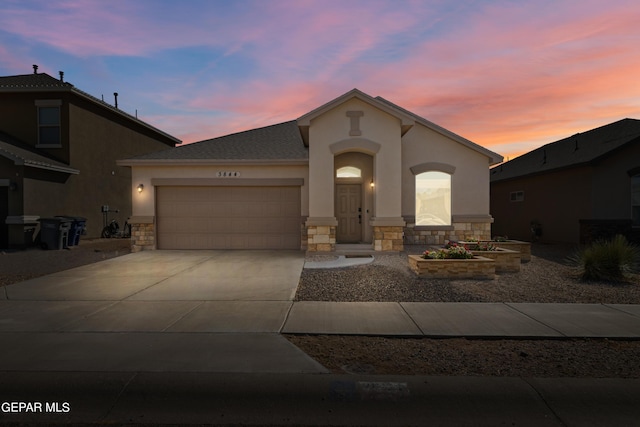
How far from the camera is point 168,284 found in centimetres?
844

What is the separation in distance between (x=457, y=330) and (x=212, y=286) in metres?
5.28

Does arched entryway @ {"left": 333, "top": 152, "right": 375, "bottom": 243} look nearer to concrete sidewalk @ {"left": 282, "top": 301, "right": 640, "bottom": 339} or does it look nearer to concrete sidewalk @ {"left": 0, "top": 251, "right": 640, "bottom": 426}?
concrete sidewalk @ {"left": 0, "top": 251, "right": 640, "bottom": 426}

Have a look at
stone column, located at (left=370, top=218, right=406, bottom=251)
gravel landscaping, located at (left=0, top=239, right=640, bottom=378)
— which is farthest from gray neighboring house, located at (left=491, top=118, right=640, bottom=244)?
stone column, located at (left=370, top=218, right=406, bottom=251)

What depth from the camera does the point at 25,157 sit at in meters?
15.1

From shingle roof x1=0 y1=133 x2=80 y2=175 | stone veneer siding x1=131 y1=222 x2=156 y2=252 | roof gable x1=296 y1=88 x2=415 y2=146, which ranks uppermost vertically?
roof gable x1=296 y1=88 x2=415 y2=146

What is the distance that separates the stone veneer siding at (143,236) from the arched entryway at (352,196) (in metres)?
7.25

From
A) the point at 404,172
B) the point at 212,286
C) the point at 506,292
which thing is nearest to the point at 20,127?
the point at 212,286

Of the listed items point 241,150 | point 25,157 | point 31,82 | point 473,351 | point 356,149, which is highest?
point 31,82

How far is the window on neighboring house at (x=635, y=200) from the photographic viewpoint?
15219 mm

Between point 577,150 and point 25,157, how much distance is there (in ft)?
81.5

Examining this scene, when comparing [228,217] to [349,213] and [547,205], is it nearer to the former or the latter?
[349,213]

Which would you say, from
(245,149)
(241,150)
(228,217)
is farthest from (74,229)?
(245,149)

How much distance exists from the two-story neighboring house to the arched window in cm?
1222

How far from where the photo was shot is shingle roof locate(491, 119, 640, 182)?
15.6m
